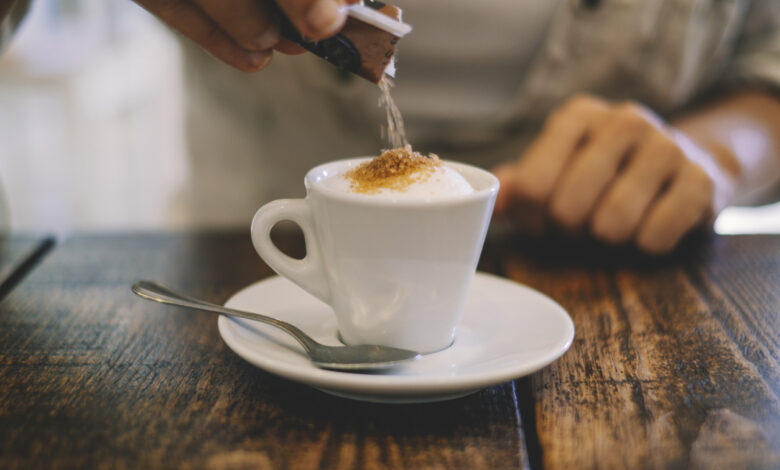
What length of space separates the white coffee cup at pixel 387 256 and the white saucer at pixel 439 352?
4 cm

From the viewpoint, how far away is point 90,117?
3.64m

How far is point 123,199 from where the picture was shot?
332cm

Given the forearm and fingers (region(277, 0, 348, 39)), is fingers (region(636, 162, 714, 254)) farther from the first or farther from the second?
fingers (region(277, 0, 348, 39))

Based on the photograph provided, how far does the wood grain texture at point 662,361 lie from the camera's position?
52cm

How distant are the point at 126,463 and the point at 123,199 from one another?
307 cm

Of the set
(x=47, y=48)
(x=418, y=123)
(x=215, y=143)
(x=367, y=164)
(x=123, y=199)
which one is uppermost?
(x=367, y=164)

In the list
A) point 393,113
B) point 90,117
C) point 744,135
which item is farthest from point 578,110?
point 90,117

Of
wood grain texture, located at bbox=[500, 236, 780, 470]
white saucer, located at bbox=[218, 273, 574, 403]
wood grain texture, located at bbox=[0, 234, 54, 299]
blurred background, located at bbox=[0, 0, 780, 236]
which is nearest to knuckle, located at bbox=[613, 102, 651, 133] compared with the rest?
wood grain texture, located at bbox=[500, 236, 780, 470]

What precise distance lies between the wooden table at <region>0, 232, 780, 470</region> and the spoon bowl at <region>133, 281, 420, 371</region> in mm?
33

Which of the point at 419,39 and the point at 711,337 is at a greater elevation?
the point at 419,39

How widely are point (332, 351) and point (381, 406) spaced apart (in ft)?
0.26

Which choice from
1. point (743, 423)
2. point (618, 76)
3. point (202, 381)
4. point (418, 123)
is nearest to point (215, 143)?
point (418, 123)

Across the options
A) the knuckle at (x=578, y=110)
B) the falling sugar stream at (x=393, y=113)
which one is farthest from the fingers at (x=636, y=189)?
the falling sugar stream at (x=393, y=113)

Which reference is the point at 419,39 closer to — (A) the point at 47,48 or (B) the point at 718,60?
(B) the point at 718,60
